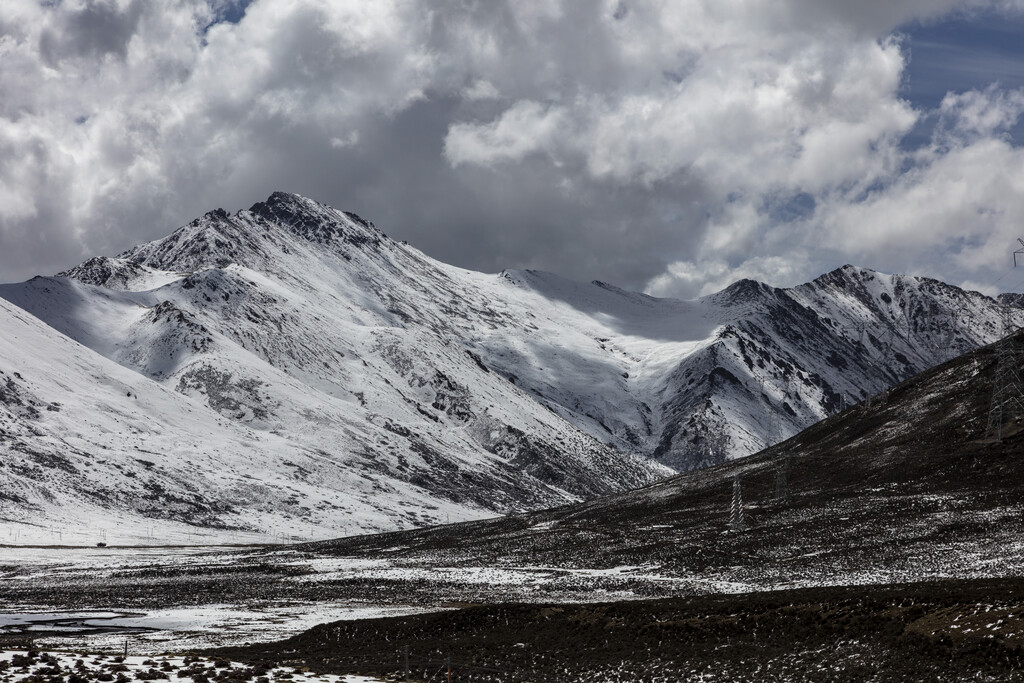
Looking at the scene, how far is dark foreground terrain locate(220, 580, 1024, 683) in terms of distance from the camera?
38656 millimetres

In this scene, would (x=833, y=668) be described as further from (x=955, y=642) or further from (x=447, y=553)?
(x=447, y=553)

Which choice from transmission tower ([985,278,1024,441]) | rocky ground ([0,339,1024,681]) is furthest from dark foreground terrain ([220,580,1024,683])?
transmission tower ([985,278,1024,441])

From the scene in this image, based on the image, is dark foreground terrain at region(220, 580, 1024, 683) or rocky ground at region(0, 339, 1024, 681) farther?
rocky ground at region(0, 339, 1024, 681)

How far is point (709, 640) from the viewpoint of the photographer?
1837 inches

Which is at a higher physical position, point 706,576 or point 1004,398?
point 1004,398

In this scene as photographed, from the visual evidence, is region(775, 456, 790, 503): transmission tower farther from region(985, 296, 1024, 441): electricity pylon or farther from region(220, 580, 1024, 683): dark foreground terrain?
region(220, 580, 1024, 683): dark foreground terrain

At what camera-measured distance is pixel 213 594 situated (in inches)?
3423

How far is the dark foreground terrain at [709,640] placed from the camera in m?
38.7

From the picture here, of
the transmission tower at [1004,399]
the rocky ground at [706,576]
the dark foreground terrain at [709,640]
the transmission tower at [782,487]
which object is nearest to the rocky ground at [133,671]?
the rocky ground at [706,576]

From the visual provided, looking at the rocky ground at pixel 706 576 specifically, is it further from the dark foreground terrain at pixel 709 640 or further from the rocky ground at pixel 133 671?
the rocky ground at pixel 133 671

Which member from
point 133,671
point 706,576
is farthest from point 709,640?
point 706,576

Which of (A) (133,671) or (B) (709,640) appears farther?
(B) (709,640)

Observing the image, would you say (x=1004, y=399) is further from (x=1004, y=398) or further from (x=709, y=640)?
(x=709, y=640)

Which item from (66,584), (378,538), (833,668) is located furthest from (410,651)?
(378,538)
